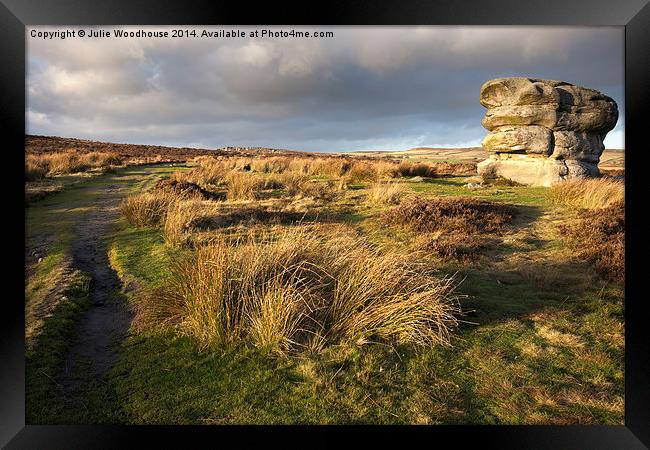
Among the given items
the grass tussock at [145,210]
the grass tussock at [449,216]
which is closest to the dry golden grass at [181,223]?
the grass tussock at [145,210]

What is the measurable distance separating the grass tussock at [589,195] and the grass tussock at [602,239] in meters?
1.16

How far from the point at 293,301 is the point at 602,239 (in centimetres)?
661

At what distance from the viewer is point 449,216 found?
882 centimetres

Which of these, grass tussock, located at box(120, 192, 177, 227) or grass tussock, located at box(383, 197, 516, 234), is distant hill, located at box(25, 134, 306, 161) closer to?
grass tussock, located at box(120, 192, 177, 227)

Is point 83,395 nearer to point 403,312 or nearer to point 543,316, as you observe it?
point 403,312

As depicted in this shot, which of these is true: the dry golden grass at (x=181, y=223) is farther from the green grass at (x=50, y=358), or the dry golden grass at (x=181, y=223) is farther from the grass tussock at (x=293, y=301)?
the grass tussock at (x=293, y=301)

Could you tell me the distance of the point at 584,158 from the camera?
61.3ft

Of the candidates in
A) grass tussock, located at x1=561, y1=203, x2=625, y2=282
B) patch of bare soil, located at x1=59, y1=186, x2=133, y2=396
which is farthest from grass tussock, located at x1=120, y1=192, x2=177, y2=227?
grass tussock, located at x1=561, y1=203, x2=625, y2=282

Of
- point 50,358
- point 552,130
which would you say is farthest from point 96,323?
point 552,130

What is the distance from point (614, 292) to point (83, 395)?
6.33 meters

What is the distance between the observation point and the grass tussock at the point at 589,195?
10.8m

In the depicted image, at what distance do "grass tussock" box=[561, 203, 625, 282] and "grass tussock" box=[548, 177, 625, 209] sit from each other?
1158 mm
